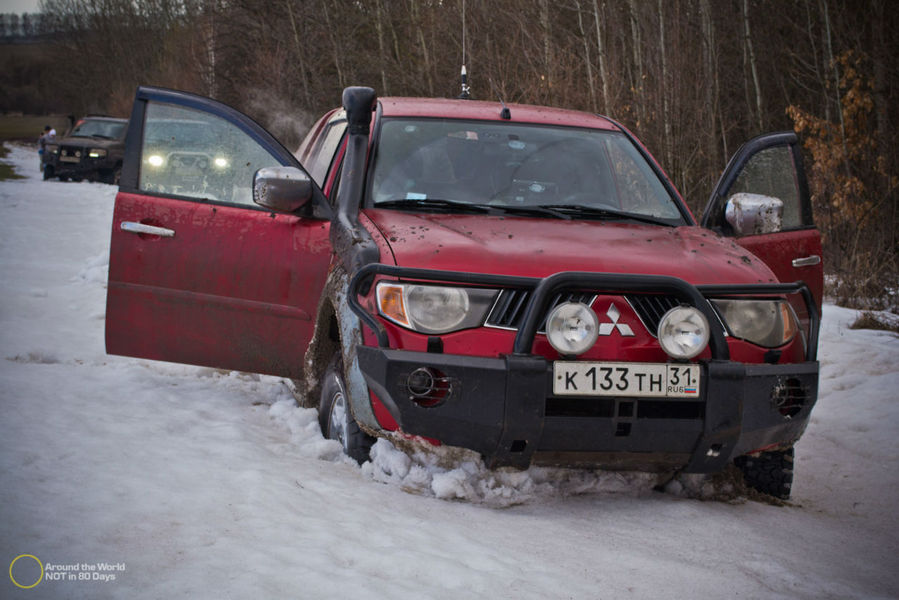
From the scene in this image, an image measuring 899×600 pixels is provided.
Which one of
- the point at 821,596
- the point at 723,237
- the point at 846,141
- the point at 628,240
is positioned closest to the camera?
the point at 821,596

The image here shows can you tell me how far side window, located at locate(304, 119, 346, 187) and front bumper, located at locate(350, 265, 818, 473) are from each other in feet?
6.06

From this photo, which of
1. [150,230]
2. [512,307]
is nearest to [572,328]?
[512,307]

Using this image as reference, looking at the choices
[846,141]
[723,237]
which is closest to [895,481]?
[723,237]

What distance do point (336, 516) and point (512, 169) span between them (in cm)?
198

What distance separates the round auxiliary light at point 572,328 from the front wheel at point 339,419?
3.24 ft

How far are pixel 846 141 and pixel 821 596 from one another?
10.7 m

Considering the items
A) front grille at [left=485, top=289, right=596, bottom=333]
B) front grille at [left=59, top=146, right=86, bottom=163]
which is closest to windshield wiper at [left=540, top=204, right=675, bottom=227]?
front grille at [left=485, top=289, right=596, bottom=333]

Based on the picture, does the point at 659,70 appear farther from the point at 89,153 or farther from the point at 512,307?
the point at 89,153

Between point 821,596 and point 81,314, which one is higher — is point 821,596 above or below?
below

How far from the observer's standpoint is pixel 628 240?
3893 mm

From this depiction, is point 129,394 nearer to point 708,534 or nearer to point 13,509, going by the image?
point 13,509

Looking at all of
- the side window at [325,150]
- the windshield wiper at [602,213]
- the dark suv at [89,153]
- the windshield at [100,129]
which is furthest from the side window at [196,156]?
the windshield at [100,129]

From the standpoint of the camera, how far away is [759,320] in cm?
363

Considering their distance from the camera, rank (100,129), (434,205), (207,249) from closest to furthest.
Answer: (434,205) < (207,249) < (100,129)
